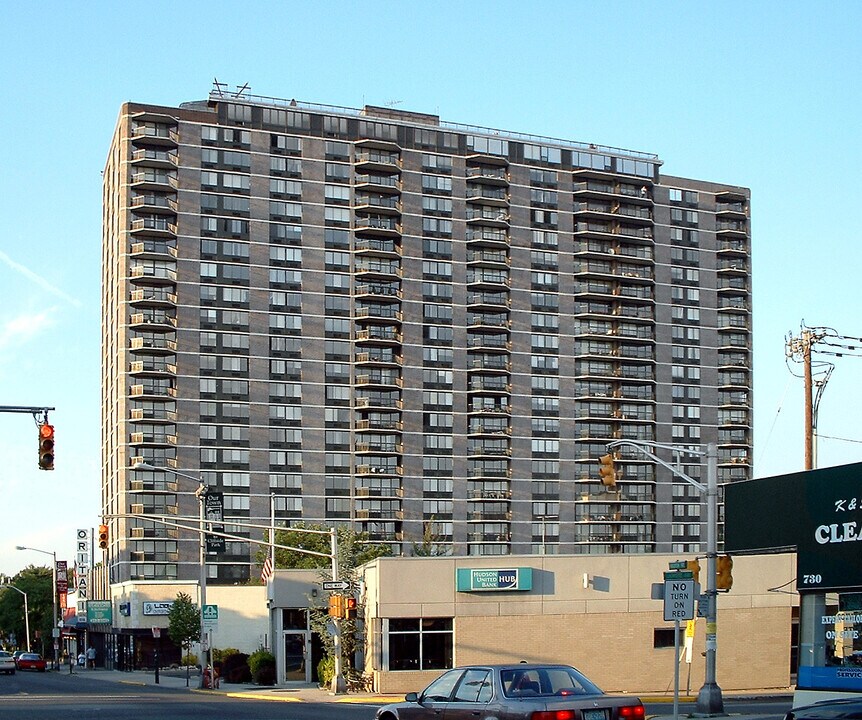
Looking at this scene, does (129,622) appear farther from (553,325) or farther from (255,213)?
(553,325)

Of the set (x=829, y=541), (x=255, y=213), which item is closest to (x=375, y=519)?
(x=255, y=213)

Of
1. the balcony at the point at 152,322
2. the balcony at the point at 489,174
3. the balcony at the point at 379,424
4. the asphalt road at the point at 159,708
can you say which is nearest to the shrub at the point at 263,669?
the asphalt road at the point at 159,708

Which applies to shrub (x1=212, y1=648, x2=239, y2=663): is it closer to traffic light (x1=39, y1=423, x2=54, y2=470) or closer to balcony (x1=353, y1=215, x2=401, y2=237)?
traffic light (x1=39, y1=423, x2=54, y2=470)

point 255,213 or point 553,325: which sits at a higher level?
point 255,213

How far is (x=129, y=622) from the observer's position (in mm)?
102625

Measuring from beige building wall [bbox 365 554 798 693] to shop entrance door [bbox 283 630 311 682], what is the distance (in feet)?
32.7

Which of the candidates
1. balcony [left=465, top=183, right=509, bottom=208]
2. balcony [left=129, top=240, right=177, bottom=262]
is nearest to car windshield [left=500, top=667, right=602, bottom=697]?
balcony [left=129, top=240, right=177, bottom=262]

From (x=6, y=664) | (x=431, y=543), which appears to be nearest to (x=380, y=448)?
(x=431, y=543)

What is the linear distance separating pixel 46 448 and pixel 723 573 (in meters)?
17.7

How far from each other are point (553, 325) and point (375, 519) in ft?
90.0

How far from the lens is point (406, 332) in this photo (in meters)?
119

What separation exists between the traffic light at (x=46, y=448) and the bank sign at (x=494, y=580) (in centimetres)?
1950

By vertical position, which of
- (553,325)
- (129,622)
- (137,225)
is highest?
(137,225)

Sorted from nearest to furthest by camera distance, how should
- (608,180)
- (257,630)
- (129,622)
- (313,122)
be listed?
(257,630)
(129,622)
(313,122)
(608,180)
